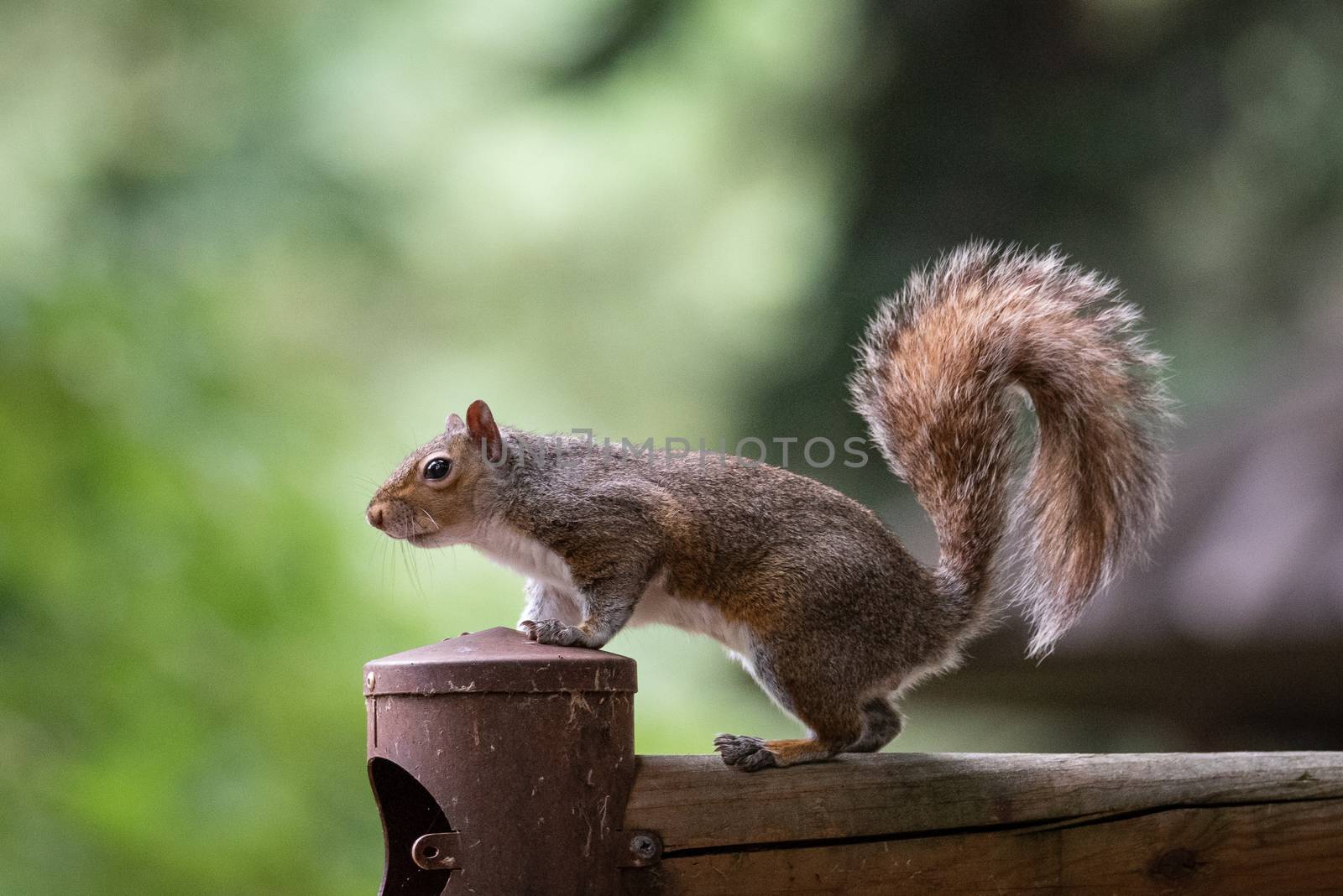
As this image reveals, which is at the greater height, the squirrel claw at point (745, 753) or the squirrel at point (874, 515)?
the squirrel at point (874, 515)

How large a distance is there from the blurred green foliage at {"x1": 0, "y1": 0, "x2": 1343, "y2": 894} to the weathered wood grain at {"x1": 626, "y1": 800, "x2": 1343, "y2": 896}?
5.26 feet

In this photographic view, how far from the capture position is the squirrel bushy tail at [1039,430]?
2062 mm

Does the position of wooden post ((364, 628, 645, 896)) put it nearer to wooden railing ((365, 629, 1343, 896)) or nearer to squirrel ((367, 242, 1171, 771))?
wooden railing ((365, 629, 1343, 896))

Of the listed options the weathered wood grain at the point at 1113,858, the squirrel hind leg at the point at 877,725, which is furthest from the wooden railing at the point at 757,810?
the squirrel hind leg at the point at 877,725

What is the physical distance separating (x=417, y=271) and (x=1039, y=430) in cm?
282

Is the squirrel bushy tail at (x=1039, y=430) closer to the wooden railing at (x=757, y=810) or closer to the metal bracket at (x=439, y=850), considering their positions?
the wooden railing at (x=757, y=810)

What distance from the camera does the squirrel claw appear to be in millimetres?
1689

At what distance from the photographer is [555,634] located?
170cm

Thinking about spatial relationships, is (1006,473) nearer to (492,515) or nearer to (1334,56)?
(492,515)

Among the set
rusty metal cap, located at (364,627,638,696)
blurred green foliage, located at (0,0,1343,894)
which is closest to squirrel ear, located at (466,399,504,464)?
rusty metal cap, located at (364,627,638,696)

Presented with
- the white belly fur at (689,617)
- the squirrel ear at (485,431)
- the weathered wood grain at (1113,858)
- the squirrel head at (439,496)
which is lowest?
the weathered wood grain at (1113,858)

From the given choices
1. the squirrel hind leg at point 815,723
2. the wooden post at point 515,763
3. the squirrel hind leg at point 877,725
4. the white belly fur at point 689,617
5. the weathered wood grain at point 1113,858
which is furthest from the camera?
the squirrel hind leg at point 877,725

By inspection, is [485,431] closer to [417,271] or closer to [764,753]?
[764,753]

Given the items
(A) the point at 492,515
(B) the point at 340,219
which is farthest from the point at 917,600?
(B) the point at 340,219
